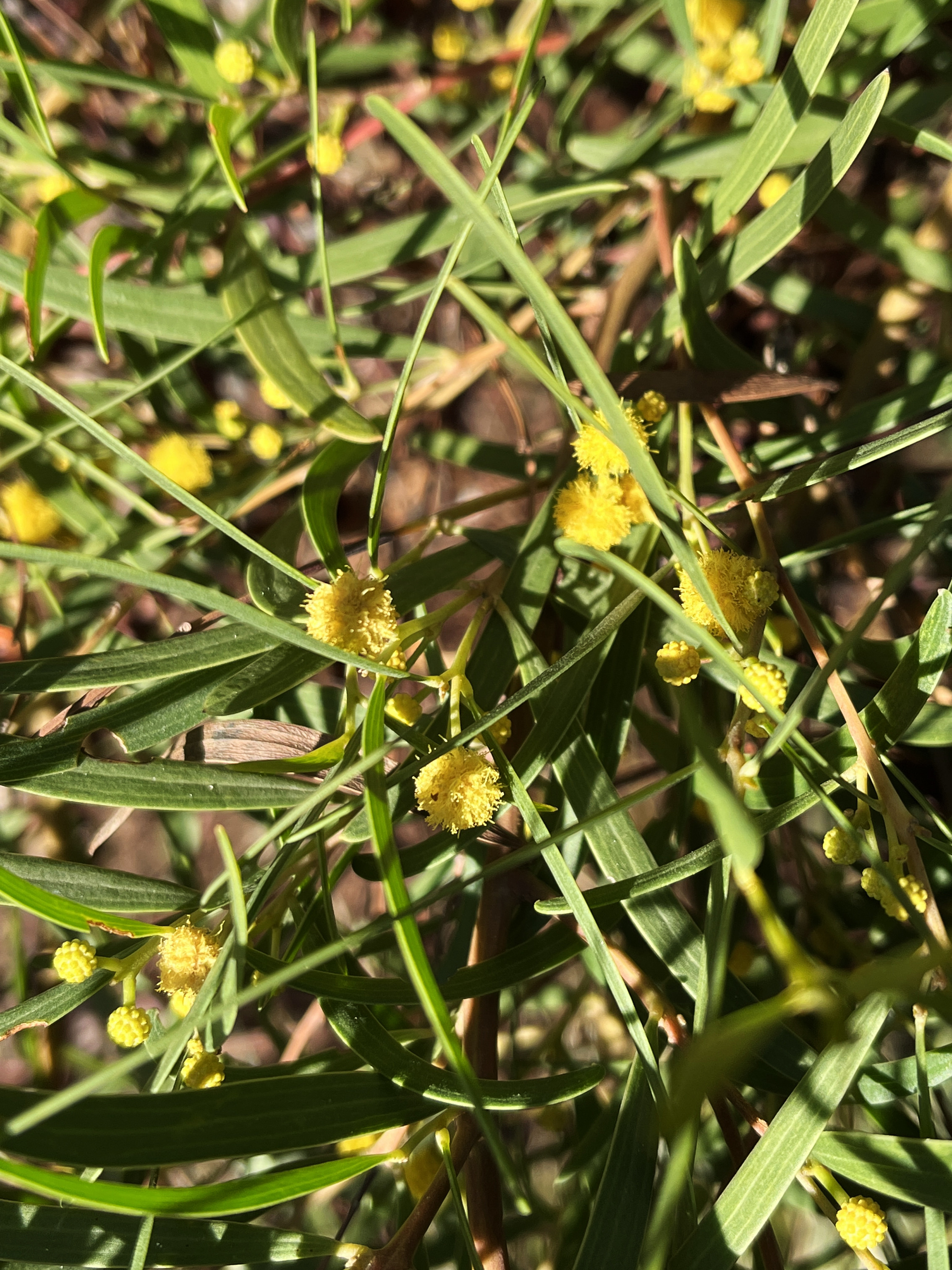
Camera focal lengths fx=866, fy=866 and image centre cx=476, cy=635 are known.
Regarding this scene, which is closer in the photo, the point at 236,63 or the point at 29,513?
the point at 236,63

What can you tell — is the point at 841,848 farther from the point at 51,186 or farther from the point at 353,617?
the point at 51,186

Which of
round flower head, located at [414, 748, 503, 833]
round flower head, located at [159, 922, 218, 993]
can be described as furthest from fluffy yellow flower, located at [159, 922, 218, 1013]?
A: round flower head, located at [414, 748, 503, 833]

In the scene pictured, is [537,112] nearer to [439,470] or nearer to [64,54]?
[439,470]

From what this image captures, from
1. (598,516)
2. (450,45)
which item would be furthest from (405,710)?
(450,45)

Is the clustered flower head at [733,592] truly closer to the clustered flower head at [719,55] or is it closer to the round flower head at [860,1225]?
the round flower head at [860,1225]

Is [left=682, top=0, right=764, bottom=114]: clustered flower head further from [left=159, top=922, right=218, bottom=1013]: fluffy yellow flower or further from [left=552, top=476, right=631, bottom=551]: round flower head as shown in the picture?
[left=159, top=922, right=218, bottom=1013]: fluffy yellow flower

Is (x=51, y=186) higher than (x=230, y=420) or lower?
higher
